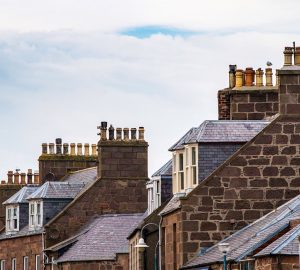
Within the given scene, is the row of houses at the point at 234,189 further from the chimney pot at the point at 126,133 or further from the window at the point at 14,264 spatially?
the window at the point at 14,264

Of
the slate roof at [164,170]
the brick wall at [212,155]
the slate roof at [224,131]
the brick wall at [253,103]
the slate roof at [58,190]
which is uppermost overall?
the brick wall at [253,103]

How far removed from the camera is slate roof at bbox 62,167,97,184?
9857cm

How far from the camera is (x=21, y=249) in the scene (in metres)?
101

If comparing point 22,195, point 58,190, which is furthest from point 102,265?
point 22,195

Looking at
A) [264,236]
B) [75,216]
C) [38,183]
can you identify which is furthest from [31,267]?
[264,236]

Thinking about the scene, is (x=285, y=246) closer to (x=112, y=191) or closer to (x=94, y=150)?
(x=112, y=191)

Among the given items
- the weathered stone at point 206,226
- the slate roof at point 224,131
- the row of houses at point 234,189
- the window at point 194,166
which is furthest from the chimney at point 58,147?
the weathered stone at point 206,226

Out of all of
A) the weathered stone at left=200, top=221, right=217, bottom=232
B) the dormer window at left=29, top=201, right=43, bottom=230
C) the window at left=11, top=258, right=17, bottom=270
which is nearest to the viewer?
the weathered stone at left=200, top=221, right=217, bottom=232

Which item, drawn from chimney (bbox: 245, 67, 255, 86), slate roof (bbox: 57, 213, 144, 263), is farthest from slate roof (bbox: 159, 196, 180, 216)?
slate roof (bbox: 57, 213, 144, 263)

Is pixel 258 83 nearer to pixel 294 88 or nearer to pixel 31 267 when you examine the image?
pixel 294 88

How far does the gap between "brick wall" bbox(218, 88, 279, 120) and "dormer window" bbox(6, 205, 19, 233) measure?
36194mm

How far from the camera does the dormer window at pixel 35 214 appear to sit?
97.9 metres

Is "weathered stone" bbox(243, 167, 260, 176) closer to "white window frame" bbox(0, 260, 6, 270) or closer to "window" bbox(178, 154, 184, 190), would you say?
"window" bbox(178, 154, 184, 190)

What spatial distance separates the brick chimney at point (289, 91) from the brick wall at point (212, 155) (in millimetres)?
2256
